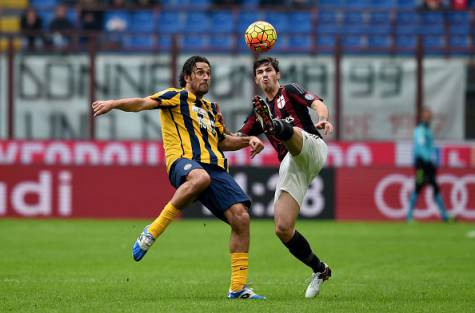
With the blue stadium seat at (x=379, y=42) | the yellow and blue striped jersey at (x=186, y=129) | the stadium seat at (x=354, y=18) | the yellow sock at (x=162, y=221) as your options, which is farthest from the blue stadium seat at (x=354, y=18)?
the yellow sock at (x=162, y=221)

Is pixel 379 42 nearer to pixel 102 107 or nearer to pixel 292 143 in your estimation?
pixel 292 143

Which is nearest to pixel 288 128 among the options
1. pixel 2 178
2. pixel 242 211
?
pixel 242 211

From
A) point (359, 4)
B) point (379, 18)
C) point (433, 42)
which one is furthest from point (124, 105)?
point (359, 4)

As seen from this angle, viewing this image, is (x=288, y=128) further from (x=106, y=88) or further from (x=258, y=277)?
(x=106, y=88)

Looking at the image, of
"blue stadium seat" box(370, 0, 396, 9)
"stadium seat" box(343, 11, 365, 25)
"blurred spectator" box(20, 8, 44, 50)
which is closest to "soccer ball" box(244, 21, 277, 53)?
"blurred spectator" box(20, 8, 44, 50)

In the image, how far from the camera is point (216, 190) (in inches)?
371

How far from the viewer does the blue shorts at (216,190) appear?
9.38m

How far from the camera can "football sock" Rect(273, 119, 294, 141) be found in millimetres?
9227

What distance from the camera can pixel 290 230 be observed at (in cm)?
960

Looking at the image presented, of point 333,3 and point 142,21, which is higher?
point 333,3

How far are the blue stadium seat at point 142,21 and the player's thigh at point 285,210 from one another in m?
16.4

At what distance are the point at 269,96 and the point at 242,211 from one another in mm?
1463

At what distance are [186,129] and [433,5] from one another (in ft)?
54.5

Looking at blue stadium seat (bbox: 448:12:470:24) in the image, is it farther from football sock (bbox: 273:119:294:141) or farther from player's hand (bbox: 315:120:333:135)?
football sock (bbox: 273:119:294:141)
